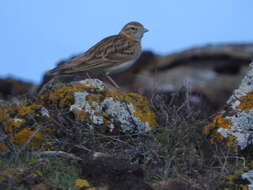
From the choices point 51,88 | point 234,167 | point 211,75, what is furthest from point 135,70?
point 234,167

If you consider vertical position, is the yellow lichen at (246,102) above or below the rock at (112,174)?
above

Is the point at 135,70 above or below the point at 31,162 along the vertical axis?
above

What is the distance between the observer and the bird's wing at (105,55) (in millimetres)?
9461

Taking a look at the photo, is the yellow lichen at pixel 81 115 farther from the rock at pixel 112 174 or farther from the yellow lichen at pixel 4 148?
the rock at pixel 112 174

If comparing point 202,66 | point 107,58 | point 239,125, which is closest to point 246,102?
point 239,125

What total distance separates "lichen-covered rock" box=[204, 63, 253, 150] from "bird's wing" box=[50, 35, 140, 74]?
A: 2145mm

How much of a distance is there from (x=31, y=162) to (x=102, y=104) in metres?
1.53

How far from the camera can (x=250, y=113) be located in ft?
26.1

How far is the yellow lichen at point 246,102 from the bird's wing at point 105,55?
225 centimetres

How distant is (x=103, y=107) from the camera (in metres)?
8.20

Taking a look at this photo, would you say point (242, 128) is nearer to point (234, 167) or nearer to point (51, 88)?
point (234, 167)

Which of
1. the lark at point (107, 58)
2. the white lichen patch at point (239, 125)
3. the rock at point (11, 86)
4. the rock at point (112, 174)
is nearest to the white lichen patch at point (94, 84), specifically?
the lark at point (107, 58)

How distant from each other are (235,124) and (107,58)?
2536 mm

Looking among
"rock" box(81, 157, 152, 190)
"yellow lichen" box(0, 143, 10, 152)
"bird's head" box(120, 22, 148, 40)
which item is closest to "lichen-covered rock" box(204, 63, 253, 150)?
"rock" box(81, 157, 152, 190)
